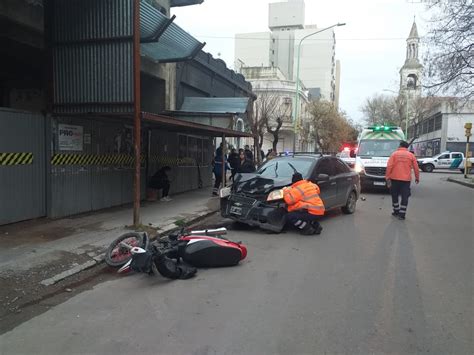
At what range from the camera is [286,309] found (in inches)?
179

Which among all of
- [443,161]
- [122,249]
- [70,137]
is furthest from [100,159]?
[443,161]

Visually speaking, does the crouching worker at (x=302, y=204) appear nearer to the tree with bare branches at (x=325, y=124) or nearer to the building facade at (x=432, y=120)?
the building facade at (x=432, y=120)

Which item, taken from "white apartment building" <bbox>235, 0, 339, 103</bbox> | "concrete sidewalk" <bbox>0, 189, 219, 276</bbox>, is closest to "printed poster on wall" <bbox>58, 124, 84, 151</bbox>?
"concrete sidewalk" <bbox>0, 189, 219, 276</bbox>

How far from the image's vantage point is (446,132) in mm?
49125

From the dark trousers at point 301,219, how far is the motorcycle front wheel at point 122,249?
10.4 ft

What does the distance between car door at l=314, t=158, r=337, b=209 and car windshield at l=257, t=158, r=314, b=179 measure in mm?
294

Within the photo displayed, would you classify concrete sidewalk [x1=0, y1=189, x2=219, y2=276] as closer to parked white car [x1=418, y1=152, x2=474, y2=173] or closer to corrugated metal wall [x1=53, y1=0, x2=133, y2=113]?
corrugated metal wall [x1=53, y1=0, x2=133, y2=113]

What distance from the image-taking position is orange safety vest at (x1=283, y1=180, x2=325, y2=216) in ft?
27.0

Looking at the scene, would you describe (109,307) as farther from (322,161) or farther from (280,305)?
(322,161)

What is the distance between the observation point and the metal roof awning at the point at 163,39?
957 centimetres

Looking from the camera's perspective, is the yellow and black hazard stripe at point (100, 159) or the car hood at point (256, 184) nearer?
the car hood at point (256, 184)

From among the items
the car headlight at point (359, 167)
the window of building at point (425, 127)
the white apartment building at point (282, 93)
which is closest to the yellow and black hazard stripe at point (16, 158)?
the car headlight at point (359, 167)

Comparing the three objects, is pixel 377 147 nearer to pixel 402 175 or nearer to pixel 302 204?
pixel 402 175

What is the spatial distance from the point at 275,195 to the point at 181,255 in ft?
9.89
